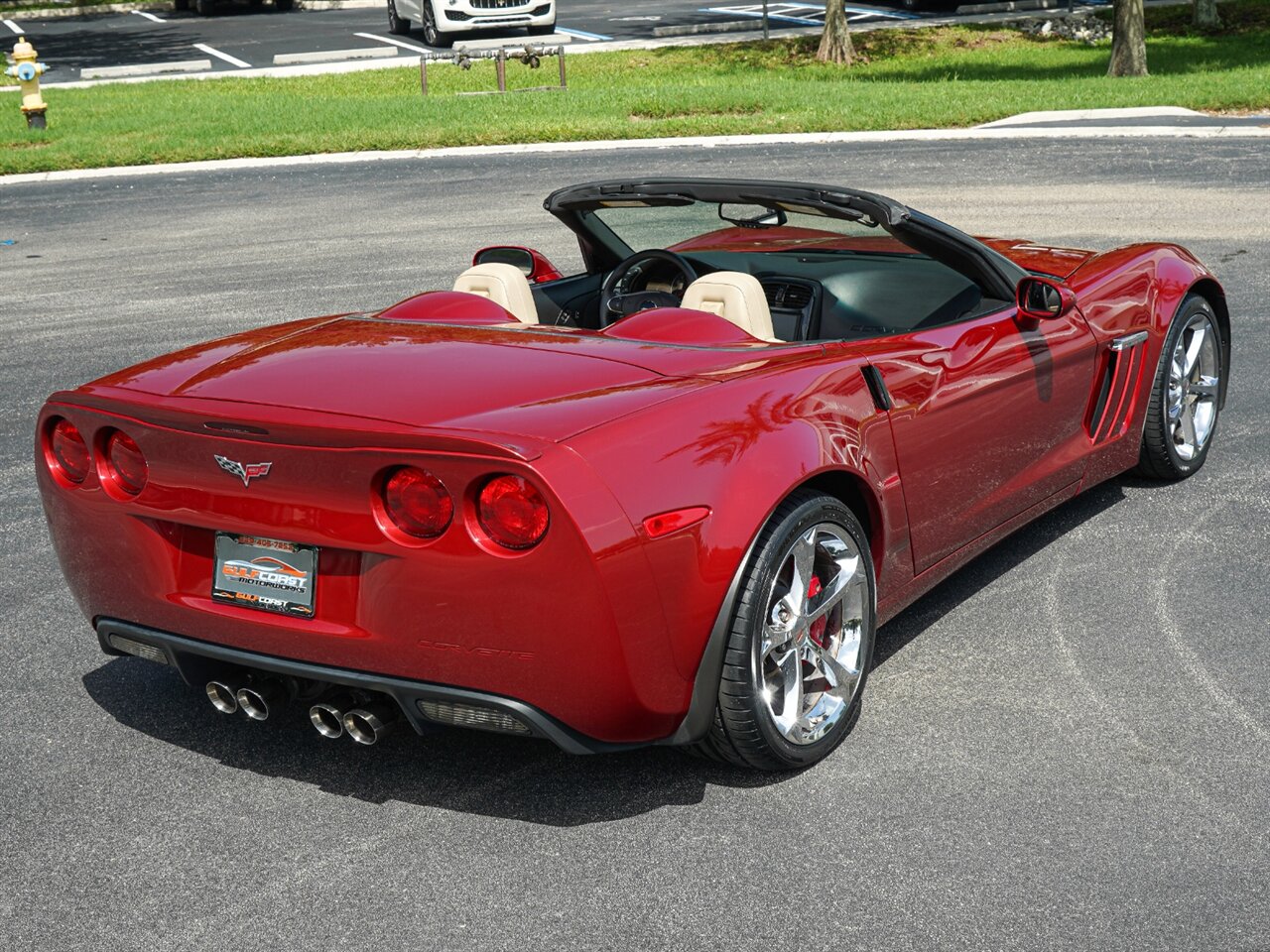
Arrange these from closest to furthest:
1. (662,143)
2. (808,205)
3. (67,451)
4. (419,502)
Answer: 1. (419,502)
2. (67,451)
3. (808,205)
4. (662,143)

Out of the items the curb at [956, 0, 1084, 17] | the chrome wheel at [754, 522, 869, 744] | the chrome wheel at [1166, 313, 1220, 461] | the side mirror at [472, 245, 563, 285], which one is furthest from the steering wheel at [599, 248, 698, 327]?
the curb at [956, 0, 1084, 17]

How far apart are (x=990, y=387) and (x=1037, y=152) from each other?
39.6ft

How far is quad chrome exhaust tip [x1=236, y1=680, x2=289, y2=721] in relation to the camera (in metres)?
3.73

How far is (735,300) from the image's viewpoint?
4328 mm

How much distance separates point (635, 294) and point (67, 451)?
1.81 meters

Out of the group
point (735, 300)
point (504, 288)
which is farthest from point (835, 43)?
point (735, 300)

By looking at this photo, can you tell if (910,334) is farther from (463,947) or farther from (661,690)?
(463,947)

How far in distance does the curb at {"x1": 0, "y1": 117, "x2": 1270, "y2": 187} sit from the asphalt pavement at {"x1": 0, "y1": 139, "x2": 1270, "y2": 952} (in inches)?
456

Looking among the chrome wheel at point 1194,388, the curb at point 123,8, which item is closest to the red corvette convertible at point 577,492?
the chrome wheel at point 1194,388

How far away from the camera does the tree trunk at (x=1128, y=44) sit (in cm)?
2273

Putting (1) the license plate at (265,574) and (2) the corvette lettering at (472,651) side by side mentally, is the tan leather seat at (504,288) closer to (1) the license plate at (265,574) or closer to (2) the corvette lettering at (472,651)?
(1) the license plate at (265,574)

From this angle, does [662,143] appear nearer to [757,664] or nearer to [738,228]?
[738,228]

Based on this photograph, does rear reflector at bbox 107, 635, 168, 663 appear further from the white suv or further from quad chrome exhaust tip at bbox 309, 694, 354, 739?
the white suv

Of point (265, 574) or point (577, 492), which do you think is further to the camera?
point (265, 574)
